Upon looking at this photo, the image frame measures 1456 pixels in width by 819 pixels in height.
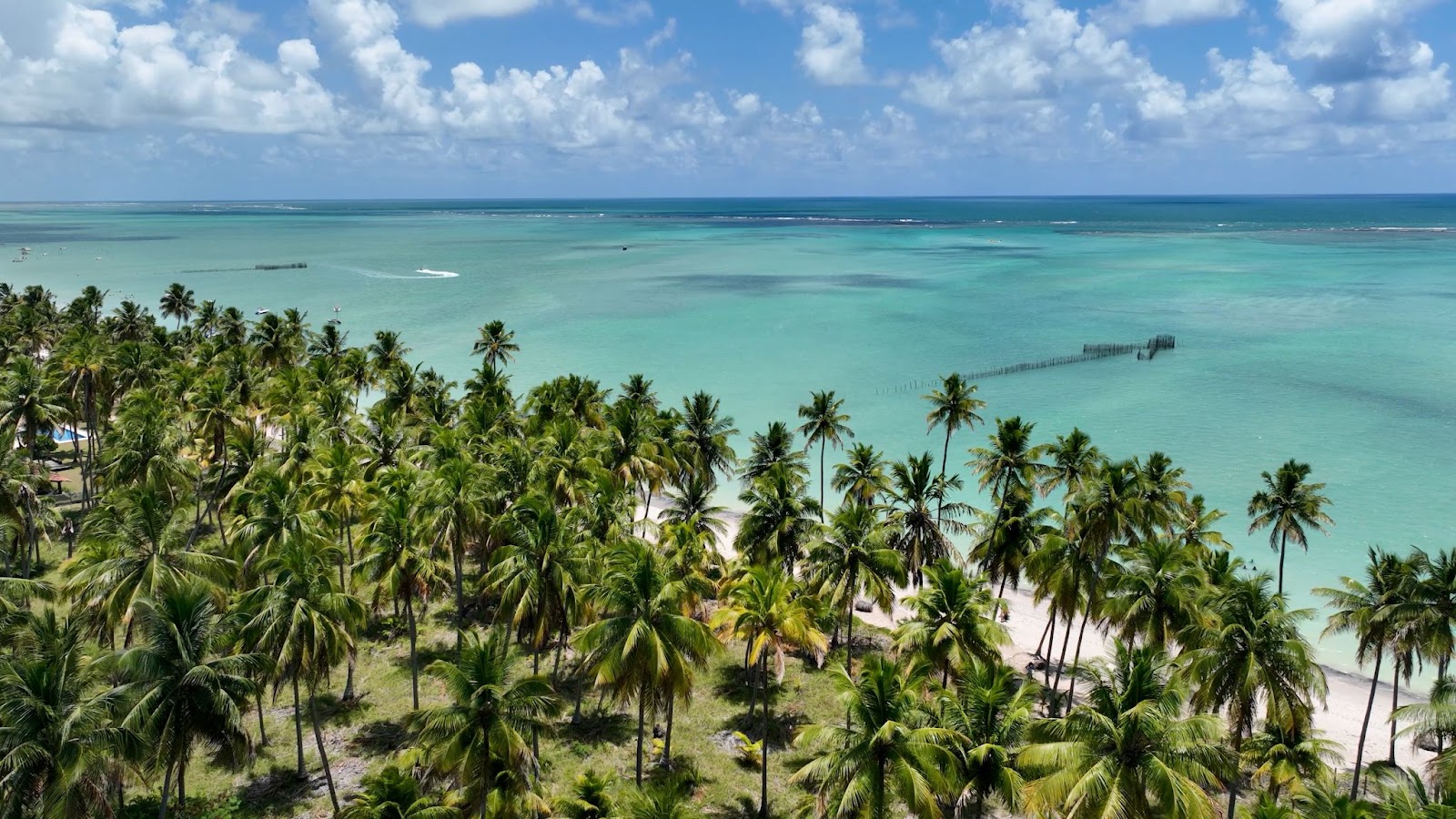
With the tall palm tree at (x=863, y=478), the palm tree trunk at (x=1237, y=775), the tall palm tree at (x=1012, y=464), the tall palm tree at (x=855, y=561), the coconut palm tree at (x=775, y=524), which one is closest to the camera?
the palm tree trunk at (x=1237, y=775)

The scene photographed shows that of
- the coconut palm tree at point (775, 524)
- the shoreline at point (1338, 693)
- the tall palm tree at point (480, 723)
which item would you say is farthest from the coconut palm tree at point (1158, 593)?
the tall palm tree at point (480, 723)

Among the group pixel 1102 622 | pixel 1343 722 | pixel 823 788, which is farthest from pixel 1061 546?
pixel 823 788

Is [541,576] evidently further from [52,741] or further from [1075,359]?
[1075,359]

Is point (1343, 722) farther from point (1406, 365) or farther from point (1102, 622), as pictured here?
point (1406, 365)

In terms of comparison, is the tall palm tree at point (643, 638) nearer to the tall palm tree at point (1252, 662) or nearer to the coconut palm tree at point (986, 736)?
the coconut palm tree at point (986, 736)

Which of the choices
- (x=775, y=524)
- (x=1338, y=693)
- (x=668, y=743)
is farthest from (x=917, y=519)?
(x=1338, y=693)
